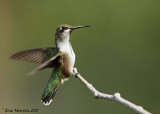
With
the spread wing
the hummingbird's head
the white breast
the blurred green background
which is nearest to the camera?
the spread wing

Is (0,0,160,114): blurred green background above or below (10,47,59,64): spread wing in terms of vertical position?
below

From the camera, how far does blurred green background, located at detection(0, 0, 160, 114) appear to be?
6875mm

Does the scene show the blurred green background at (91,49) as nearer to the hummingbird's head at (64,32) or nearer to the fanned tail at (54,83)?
the fanned tail at (54,83)

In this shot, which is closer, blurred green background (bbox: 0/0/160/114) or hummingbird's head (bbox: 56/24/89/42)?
hummingbird's head (bbox: 56/24/89/42)

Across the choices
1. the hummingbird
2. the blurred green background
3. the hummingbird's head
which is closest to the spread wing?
the hummingbird

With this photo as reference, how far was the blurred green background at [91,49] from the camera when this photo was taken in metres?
6.88

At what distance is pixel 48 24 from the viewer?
8562 millimetres

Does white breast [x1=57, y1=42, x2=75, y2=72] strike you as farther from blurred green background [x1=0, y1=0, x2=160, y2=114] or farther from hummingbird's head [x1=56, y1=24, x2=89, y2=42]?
blurred green background [x1=0, y1=0, x2=160, y2=114]

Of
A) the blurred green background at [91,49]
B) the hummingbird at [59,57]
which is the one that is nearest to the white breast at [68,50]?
the hummingbird at [59,57]

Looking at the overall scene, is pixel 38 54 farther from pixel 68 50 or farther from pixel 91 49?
pixel 91 49

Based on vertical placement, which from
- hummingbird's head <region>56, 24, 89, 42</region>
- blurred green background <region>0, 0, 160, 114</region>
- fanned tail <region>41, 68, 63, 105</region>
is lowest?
blurred green background <region>0, 0, 160, 114</region>

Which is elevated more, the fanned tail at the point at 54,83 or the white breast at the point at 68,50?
the white breast at the point at 68,50

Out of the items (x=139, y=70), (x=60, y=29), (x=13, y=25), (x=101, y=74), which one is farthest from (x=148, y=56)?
(x=60, y=29)

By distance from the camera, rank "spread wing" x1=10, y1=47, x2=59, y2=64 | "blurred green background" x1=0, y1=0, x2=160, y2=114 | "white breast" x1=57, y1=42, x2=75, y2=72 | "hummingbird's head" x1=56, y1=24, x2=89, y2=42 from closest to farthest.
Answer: "spread wing" x1=10, y1=47, x2=59, y2=64, "white breast" x1=57, y1=42, x2=75, y2=72, "hummingbird's head" x1=56, y1=24, x2=89, y2=42, "blurred green background" x1=0, y1=0, x2=160, y2=114
